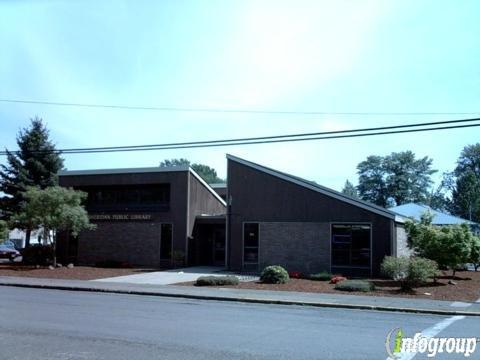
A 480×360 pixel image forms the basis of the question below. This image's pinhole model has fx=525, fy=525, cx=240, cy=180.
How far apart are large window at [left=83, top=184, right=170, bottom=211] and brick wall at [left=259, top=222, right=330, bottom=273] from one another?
288 inches

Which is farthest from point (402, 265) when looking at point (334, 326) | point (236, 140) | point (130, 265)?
point (130, 265)

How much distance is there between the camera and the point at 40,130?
43875 mm

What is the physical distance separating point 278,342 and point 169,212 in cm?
2348

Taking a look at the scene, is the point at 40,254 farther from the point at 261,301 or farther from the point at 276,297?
the point at 261,301

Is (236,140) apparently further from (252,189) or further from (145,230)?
(145,230)

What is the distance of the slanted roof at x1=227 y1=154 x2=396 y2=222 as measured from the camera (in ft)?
86.9

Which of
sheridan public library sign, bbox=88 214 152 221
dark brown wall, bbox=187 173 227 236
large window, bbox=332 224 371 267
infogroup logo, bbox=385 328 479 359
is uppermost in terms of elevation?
dark brown wall, bbox=187 173 227 236

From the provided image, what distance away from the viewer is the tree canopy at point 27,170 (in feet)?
137

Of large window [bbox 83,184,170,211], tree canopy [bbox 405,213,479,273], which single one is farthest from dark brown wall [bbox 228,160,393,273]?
large window [bbox 83,184,170,211]

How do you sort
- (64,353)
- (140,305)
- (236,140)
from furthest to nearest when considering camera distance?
1. (236,140)
2. (140,305)
3. (64,353)

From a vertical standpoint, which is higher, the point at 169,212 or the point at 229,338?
the point at 169,212

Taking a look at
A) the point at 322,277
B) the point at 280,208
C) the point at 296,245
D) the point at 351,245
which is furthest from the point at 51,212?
the point at 351,245

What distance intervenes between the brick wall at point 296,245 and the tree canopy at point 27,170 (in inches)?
838

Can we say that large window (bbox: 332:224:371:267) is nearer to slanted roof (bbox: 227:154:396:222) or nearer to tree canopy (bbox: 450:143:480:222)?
slanted roof (bbox: 227:154:396:222)
